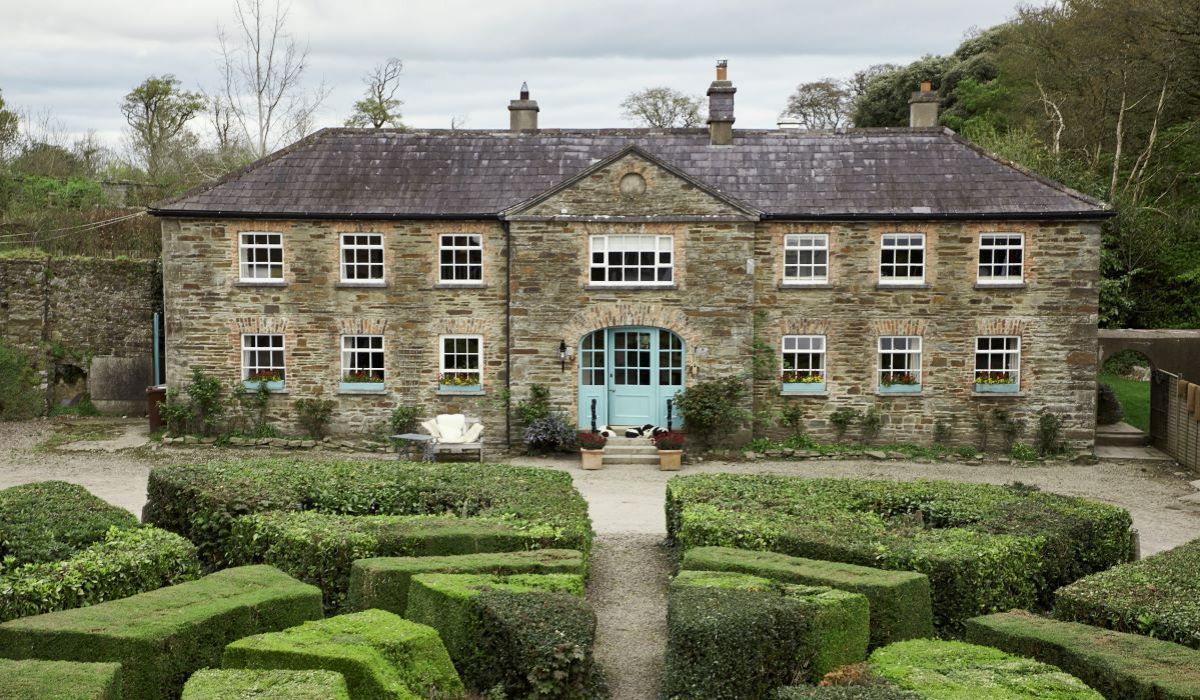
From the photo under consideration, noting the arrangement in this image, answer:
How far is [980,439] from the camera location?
25.2 metres

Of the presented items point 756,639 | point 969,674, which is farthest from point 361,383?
point 969,674

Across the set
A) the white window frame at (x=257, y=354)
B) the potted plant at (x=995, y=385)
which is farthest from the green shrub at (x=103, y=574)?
the potted plant at (x=995, y=385)

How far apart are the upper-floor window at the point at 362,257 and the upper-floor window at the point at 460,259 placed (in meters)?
1.43

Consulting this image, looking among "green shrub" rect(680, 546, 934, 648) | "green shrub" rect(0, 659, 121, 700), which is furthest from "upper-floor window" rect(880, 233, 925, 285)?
"green shrub" rect(0, 659, 121, 700)

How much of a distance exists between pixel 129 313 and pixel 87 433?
3.89m

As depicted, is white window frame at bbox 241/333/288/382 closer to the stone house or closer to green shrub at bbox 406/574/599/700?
the stone house

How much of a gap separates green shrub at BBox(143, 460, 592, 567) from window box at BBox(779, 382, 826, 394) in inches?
391

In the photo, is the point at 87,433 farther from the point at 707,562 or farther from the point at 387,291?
the point at 707,562

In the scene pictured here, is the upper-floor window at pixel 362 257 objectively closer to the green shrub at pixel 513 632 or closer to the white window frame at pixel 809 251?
the white window frame at pixel 809 251

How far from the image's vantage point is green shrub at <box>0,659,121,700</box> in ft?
27.1

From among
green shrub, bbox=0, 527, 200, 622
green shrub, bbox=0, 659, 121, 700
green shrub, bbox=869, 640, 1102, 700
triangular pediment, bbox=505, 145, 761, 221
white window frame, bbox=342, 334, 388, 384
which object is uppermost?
triangular pediment, bbox=505, 145, 761, 221

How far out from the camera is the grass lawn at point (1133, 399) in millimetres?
29141

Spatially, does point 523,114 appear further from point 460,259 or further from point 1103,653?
point 1103,653

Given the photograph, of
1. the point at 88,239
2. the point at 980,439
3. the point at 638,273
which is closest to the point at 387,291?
the point at 638,273
